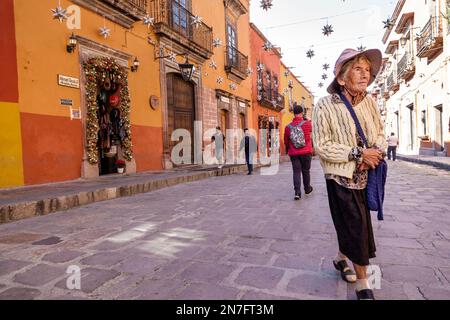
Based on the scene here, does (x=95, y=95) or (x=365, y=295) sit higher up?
(x=95, y=95)

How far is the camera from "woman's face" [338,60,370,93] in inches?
84.5

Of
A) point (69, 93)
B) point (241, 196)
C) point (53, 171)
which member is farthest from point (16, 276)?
point (69, 93)

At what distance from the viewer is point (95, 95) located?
27.4 ft

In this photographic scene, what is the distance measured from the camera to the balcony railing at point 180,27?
434 inches

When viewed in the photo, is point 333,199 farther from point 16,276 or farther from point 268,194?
point 268,194

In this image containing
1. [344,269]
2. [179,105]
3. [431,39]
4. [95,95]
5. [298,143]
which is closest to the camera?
[344,269]

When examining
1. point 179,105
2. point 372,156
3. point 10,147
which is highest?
point 179,105

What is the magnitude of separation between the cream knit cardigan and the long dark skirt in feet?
0.43

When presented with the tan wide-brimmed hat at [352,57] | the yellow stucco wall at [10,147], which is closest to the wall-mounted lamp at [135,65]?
the yellow stucco wall at [10,147]

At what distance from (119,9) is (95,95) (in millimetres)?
2560

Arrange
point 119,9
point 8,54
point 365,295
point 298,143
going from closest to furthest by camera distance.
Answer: point 365,295 → point 298,143 → point 8,54 → point 119,9

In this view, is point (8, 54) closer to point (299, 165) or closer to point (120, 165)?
point (120, 165)

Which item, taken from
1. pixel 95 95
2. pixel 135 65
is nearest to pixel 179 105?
pixel 135 65
